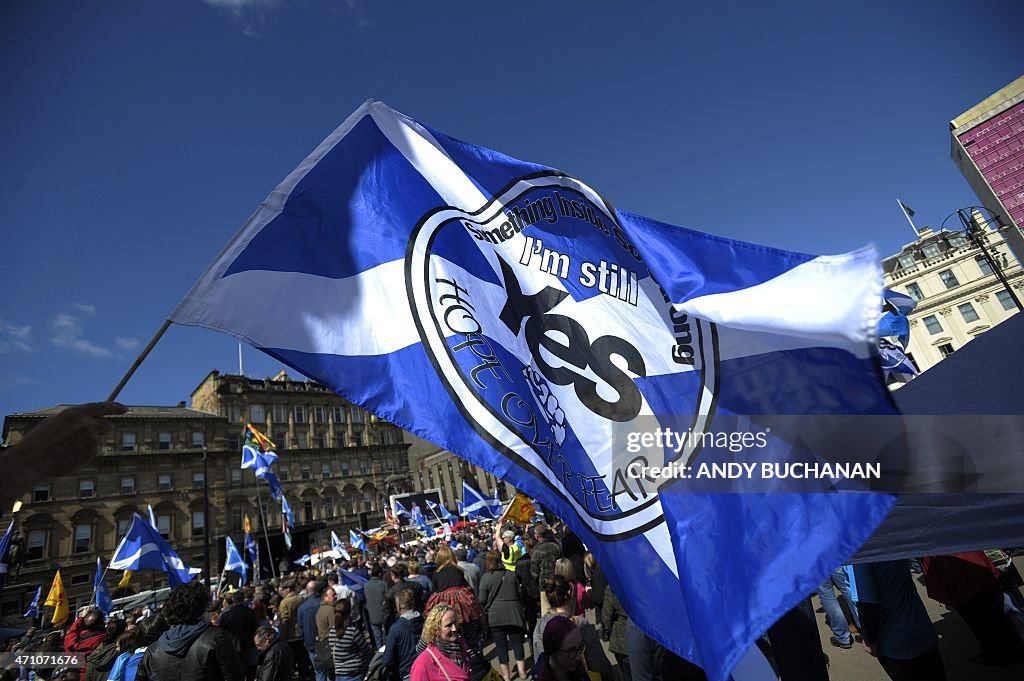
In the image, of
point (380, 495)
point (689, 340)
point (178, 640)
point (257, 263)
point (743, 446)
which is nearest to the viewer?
point (743, 446)

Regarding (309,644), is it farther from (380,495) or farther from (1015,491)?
(380,495)

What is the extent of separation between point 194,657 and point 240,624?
3776mm

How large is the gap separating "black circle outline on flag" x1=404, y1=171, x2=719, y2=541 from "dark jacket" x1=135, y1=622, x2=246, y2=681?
372 centimetres

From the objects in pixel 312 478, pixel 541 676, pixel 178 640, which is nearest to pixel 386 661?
pixel 178 640

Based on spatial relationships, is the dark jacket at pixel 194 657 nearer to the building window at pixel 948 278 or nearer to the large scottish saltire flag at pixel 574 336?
the large scottish saltire flag at pixel 574 336

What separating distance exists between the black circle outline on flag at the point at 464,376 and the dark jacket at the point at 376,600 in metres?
7.80

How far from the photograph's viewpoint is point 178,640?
4777mm

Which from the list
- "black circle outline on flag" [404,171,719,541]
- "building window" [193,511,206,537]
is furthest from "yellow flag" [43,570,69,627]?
"building window" [193,511,206,537]

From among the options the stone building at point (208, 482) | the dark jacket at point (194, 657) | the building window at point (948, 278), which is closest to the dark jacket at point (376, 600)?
the dark jacket at point (194, 657)

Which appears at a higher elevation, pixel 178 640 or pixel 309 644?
pixel 178 640

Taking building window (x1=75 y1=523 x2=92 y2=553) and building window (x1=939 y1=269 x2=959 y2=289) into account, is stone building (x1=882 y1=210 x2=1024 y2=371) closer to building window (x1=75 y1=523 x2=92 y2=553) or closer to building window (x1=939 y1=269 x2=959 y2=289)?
building window (x1=939 y1=269 x2=959 y2=289)

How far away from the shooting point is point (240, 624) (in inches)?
310

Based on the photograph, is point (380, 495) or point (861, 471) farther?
point (380, 495)

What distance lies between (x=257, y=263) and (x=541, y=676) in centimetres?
353
